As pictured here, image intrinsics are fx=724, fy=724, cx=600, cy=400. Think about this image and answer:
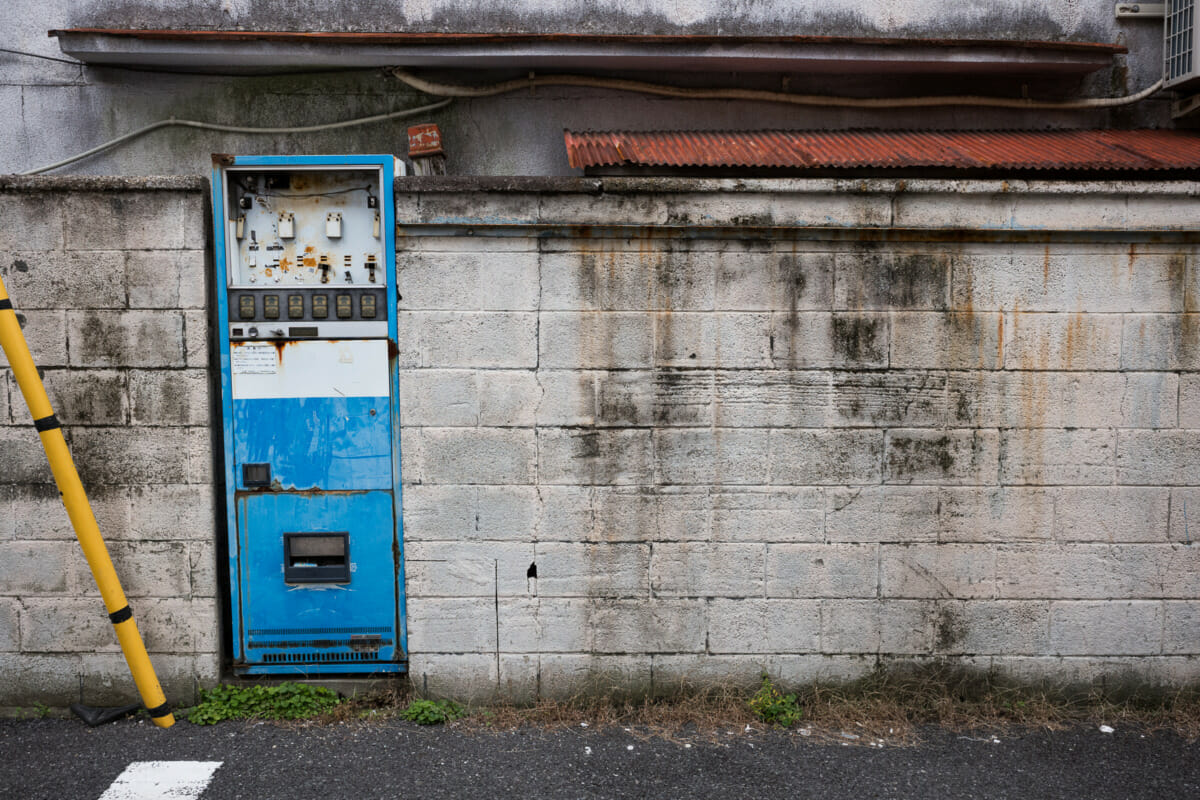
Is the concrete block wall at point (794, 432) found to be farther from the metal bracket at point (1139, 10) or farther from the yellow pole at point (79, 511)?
the metal bracket at point (1139, 10)

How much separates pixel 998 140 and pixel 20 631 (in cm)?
619

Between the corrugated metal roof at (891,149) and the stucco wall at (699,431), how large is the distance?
525 millimetres

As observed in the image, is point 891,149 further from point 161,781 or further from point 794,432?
point 161,781

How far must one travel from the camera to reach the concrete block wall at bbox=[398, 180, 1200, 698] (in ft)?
11.8

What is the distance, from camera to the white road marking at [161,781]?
2996 mm

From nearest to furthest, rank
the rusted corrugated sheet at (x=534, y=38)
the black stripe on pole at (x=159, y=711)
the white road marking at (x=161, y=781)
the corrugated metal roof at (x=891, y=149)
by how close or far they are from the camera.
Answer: the white road marking at (x=161, y=781) < the black stripe on pole at (x=159, y=711) < the corrugated metal roof at (x=891, y=149) < the rusted corrugated sheet at (x=534, y=38)

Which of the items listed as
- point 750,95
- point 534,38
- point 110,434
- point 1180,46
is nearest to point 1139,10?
point 1180,46

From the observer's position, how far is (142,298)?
3562 millimetres

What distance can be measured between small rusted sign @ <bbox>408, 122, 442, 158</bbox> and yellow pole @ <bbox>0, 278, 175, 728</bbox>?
228 cm

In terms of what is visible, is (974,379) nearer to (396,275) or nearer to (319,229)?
(396,275)

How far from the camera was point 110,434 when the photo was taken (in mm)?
3604

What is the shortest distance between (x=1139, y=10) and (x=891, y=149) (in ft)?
8.06

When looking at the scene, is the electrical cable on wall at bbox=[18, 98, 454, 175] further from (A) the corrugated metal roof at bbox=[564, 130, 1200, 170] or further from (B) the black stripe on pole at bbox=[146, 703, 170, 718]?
(B) the black stripe on pole at bbox=[146, 703, 170, 718]

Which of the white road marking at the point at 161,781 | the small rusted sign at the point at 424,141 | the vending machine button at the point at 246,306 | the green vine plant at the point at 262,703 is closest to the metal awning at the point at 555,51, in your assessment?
the small rusted sign at the point at 424,141
